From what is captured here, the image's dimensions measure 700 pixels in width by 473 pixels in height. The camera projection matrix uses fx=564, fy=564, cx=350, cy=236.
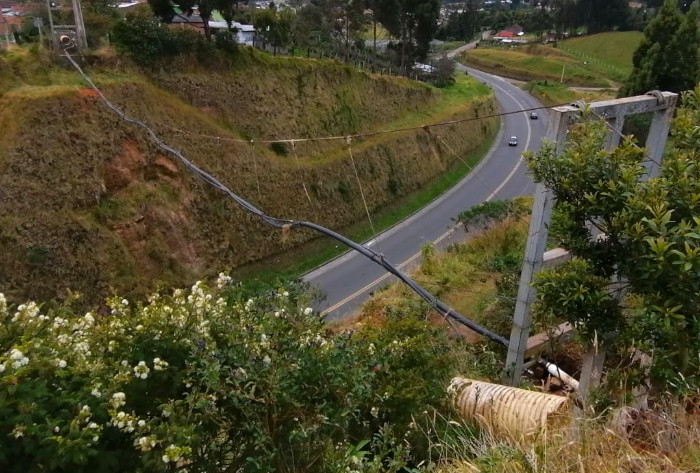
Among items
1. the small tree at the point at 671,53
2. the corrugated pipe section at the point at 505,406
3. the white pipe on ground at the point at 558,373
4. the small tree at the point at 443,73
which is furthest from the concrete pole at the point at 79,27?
the small tree at the point at 443,73

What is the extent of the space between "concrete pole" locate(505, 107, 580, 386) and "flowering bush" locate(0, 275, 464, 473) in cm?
313

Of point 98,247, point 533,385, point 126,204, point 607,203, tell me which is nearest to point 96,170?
point 126,204

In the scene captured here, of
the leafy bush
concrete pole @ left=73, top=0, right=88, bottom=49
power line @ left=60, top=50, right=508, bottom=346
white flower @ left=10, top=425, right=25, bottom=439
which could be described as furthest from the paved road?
concrete pole @ left=73, top=0, right=88, bottom=49

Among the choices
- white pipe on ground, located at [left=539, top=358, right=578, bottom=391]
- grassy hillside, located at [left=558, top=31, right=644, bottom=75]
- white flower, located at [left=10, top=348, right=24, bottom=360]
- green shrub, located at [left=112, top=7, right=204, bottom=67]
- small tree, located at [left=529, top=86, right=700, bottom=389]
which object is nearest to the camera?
white flower, located at [left=10, top=348, right=24, bottom=360]

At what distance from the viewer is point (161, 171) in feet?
62.1

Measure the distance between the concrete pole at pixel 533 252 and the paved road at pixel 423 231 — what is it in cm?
448

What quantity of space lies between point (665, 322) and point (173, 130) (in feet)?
60.8

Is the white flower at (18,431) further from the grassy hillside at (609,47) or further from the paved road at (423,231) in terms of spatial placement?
the grassy hillside at (609,47)

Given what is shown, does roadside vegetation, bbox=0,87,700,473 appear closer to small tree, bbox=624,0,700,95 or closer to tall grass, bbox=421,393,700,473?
tall grass, bbox=421,393,700,473

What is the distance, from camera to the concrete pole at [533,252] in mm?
6547

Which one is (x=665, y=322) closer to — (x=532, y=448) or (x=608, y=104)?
(x=532, y=448)

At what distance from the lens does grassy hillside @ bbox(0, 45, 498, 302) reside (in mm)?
15812

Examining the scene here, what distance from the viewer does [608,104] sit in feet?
22.2

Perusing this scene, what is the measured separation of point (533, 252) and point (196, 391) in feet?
16.3
